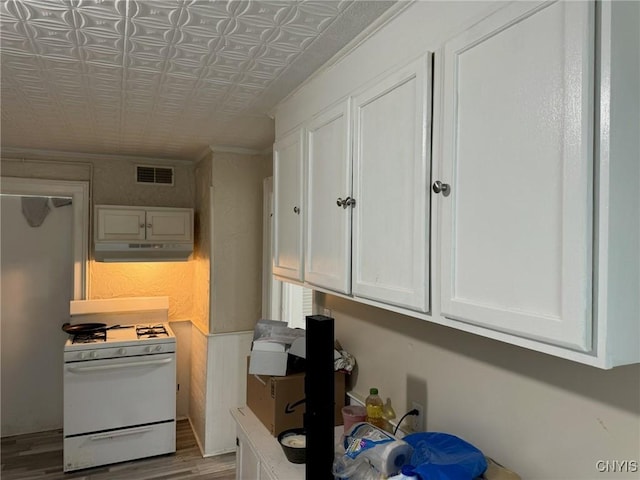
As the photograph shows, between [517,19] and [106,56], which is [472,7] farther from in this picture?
[106,56]

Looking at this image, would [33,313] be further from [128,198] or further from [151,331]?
[128,198]

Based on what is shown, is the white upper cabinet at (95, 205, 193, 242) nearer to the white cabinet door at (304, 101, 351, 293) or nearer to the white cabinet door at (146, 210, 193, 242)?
the white cabinet door at (146, 210, 193, 242)

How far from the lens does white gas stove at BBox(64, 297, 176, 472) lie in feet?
10.6

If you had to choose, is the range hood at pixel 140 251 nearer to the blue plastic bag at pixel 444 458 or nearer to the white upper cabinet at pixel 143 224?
the white upper cabinet at pixel 143 224

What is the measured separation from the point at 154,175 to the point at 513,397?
3526mm

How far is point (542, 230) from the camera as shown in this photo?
91 cm

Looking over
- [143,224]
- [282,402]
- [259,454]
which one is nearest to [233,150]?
[143,224]

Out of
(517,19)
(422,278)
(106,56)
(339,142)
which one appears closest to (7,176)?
(106,56)

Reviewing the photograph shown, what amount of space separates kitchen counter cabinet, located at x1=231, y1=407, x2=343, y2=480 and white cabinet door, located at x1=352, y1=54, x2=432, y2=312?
74 cm

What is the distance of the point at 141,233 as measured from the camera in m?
3.69

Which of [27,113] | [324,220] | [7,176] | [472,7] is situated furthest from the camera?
[7,176]

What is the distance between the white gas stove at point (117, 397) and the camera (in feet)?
10.6

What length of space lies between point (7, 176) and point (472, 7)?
3.77 metres

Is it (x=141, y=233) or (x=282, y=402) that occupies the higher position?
(x=141, y=233)
